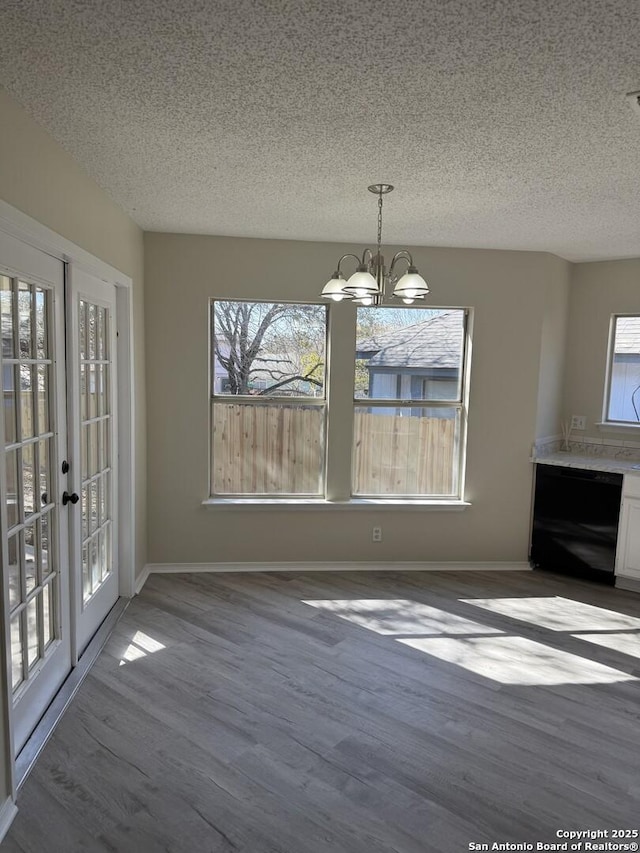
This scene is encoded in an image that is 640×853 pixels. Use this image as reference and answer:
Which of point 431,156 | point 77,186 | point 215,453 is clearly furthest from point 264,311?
point 431,156

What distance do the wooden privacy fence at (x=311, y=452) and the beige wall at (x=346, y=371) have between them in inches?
7.1

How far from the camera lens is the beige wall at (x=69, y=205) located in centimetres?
210

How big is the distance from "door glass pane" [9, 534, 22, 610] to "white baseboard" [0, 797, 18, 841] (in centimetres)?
68

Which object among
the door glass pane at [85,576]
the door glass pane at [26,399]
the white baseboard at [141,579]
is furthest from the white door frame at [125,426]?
the door glass pane at [26,399]

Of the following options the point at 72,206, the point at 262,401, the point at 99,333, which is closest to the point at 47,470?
the point at 99,333

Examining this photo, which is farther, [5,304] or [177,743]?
[177,743]

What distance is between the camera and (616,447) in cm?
486

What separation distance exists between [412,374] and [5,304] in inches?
123

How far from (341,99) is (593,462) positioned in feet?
11.9

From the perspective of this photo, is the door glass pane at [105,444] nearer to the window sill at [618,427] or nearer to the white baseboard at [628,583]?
the white baseboard at [628,583]

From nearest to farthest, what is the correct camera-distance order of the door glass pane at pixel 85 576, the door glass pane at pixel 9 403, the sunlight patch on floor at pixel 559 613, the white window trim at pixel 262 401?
the door glass pane at pixel 9 403, the door glass pane at pixel 85 576, the sunlight patch on floor at pixel 559 613, the white window trim at pixel 262 401

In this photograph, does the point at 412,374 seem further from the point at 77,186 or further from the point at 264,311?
the point at 77,186

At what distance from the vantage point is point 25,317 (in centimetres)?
242

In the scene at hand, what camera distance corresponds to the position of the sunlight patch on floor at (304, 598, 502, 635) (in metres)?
3.60
